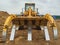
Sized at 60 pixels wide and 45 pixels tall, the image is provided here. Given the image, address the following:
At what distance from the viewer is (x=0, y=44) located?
11188 mm

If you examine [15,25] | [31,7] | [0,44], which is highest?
[31,7]

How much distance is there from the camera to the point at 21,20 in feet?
35.8

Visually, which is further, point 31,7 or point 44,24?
point 31,7

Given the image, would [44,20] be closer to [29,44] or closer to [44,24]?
[44,24]

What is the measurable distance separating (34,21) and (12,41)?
5.20 ft

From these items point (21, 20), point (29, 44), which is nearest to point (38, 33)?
point (21, 20)

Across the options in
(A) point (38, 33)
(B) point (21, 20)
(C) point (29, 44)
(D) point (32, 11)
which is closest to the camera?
(C) point (29, 44)

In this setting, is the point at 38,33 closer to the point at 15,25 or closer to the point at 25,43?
the point at 15,25

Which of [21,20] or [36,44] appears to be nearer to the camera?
[36,44]

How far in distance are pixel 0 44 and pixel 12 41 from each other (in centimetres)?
110

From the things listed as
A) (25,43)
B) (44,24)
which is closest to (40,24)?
(44,24)

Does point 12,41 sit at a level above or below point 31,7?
below

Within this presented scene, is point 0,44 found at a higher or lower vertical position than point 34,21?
lower

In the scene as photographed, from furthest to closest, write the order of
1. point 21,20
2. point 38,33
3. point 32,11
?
point 38,33 < point 32,11 < point 21,20
